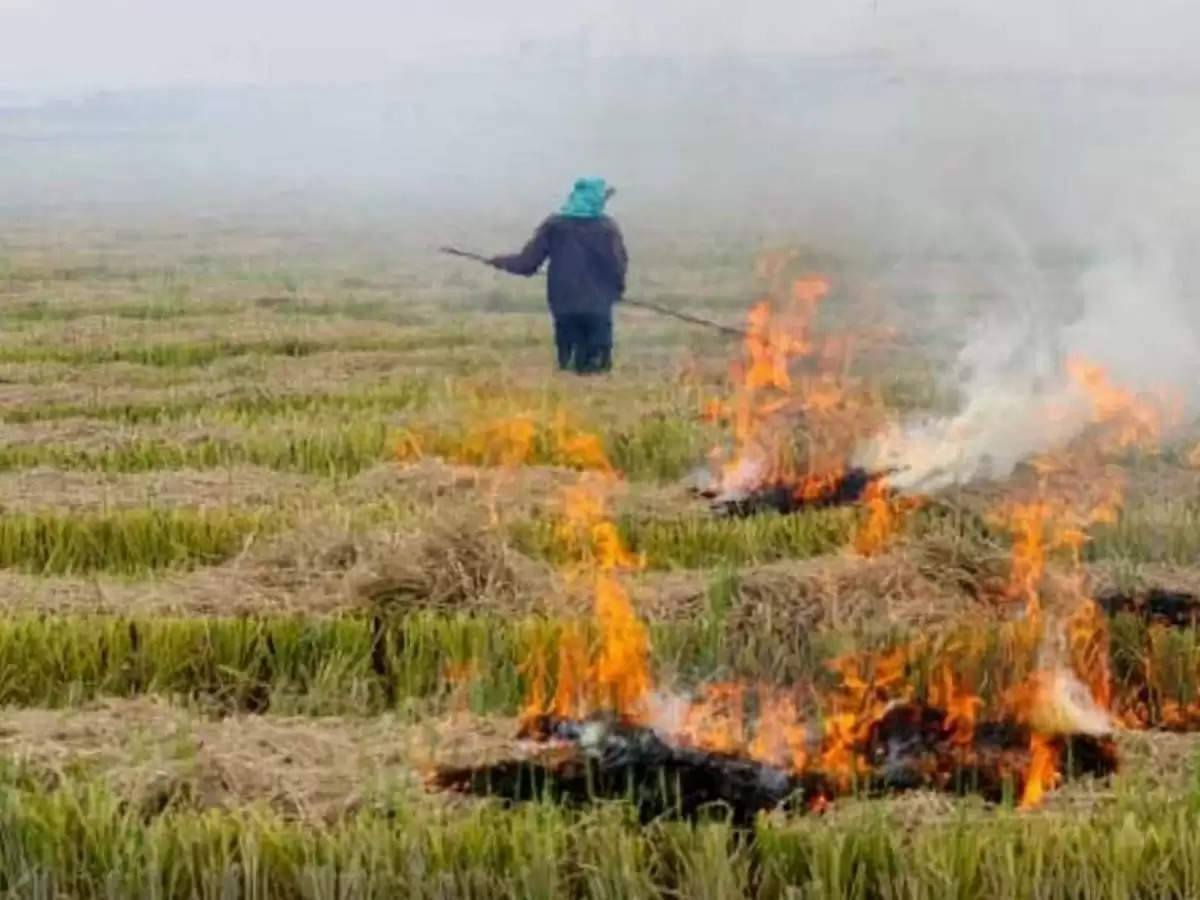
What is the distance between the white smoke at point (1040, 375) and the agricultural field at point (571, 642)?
0.18 metres

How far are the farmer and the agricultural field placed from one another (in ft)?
2.23

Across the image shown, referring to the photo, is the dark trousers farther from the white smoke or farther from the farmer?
the white smoke

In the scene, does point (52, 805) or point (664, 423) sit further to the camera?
point (664, 423)

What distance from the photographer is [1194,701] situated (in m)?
6.75

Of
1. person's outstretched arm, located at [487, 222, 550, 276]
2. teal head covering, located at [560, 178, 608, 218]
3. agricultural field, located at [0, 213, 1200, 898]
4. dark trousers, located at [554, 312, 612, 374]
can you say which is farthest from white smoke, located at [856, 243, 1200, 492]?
person's outstretched arm, located at [487, 222, 550, 276]

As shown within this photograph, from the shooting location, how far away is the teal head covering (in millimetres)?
15516

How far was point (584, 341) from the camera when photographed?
51.5ft

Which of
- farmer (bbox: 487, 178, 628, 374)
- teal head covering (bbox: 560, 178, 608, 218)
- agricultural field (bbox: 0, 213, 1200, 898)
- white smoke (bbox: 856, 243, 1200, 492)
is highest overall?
teal head covering (bbox: 560, 178, 608, 218)

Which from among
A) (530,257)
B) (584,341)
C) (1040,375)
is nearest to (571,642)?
(1040,375)

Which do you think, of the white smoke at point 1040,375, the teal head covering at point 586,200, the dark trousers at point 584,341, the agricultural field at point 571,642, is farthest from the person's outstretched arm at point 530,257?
the white smoke at point 1040,375

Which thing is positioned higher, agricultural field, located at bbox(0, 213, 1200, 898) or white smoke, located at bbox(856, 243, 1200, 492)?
white smoke, located at bbox(856, 243, 1200, 492)

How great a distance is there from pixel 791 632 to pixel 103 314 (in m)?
14.5

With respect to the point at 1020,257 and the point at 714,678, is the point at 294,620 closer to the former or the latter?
the point at 714,678

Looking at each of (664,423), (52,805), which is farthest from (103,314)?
(52,805)
